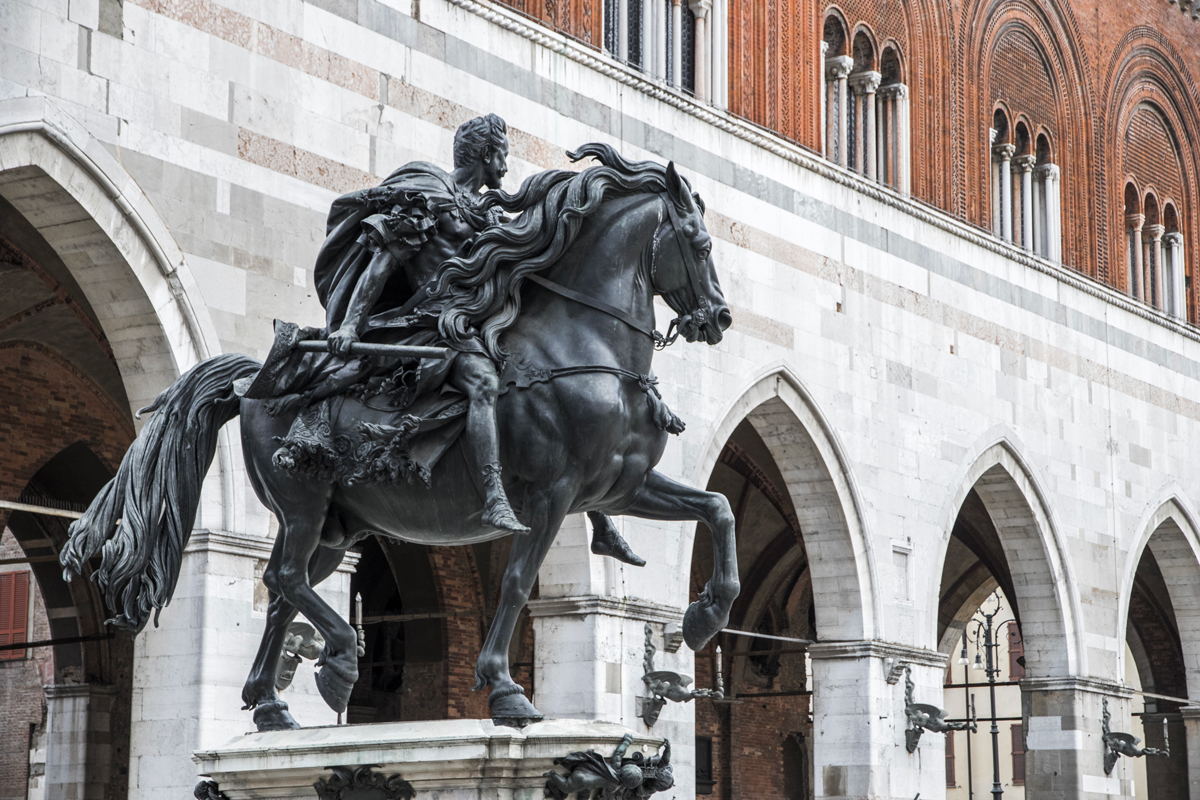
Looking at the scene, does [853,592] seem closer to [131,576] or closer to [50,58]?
[50,58]

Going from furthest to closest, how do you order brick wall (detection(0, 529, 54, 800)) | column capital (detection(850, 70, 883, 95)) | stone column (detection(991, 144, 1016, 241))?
brick wall (detection(0, 529, 54, 800)) < stone column (detection(991, 144, 1016, 241)) < column capital (detection(850, 70, 883, 95))

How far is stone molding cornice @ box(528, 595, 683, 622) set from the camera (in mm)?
13242

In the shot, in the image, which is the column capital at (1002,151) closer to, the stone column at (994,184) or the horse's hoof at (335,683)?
the stone column at (994,184)

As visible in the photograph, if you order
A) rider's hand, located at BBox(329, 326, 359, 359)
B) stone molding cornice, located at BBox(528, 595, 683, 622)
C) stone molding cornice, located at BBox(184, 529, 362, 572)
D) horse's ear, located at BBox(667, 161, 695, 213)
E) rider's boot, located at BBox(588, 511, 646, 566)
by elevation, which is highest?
horse's ear, located at BBox(667, 161, 695, 213)

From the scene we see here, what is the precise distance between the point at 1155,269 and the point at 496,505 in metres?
18.0

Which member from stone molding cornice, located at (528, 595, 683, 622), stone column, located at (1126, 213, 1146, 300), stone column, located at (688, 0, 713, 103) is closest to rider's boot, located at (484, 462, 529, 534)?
stone molding cornice, located at (528, 595, 683, 622)

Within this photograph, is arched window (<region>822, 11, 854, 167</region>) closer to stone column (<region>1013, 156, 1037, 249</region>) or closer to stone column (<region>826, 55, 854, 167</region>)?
stone column (<region>826, 55, 854, 167</region>)

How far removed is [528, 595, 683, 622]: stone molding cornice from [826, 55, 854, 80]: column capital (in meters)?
6.12

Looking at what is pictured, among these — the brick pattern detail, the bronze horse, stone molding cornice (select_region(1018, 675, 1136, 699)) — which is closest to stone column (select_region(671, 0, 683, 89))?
the brick pattern detail

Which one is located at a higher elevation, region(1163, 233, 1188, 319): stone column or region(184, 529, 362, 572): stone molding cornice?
region(1163, 233, 1188, 319): stone column

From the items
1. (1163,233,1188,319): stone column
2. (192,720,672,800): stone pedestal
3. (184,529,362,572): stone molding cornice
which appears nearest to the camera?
(192,720,672,800): stone pedestal

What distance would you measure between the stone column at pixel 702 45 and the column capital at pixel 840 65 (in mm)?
1988

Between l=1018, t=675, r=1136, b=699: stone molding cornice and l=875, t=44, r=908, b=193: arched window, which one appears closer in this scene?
l=875, t=44, r=908, b=193: arched window

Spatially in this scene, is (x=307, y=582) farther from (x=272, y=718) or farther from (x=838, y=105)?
(x=838, y=105)
